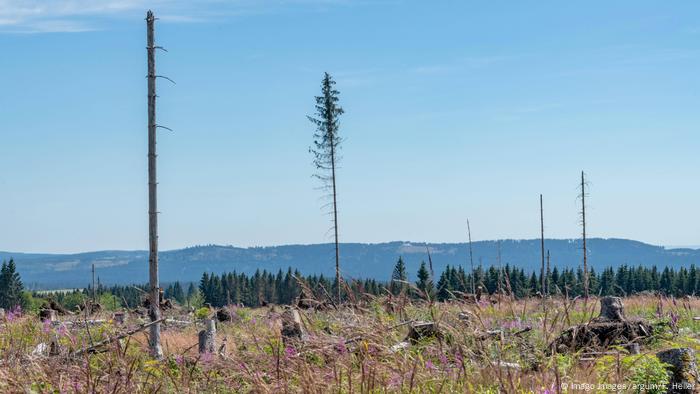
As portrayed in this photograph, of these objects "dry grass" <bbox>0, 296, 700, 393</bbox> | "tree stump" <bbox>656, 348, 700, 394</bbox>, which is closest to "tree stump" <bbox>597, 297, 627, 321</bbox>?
"dry grass" <bbox>0, 296, 700, 393</bbox>

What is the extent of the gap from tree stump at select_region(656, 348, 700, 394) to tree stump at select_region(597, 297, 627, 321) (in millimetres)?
3890

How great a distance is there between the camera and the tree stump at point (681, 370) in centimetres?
663

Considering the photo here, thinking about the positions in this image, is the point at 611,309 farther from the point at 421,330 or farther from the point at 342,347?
the point at 342,347

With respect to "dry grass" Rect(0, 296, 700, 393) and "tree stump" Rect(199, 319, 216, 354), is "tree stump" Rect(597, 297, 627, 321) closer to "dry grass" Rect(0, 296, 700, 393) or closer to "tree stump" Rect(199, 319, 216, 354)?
"dry grass" Rect(0, 296, 700, 393)

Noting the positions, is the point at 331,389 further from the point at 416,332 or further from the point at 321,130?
the point at 321,130

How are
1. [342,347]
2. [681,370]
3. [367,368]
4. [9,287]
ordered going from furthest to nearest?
1. [9,287]
2. [681,370]
3. [342,347]
4. [367,368]

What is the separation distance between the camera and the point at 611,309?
35.7ft

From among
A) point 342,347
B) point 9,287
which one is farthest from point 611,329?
point 9,287

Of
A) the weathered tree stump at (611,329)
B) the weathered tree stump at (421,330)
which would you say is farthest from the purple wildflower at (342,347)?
the weathered tree stump at (611,329)

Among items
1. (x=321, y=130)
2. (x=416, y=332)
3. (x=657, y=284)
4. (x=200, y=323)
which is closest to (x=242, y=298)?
(x=657, y=284)

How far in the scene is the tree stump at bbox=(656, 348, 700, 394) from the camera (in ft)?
21.7

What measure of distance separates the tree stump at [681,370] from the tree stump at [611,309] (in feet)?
12.8

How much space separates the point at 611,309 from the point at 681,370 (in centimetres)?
424

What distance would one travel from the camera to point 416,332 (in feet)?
28.0
